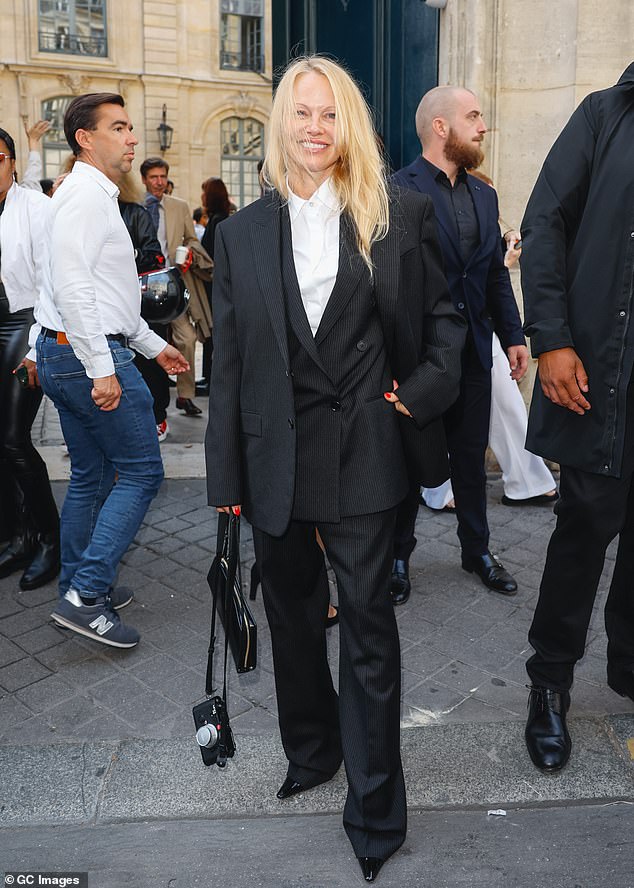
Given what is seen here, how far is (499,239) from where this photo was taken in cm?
441

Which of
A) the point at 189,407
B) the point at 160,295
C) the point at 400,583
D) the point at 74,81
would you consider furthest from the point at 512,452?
the point at 74,81

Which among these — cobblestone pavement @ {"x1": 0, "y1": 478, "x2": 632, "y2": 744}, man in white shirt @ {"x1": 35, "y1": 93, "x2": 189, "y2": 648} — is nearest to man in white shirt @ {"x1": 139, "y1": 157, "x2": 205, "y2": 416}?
cobblestone pavement @ {"x1": 0, "y1": 478, "x2": 632, "y2": 744}

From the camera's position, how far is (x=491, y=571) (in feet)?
14.8

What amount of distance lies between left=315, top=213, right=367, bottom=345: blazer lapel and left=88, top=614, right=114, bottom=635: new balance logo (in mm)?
1881

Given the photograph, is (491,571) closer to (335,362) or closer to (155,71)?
(335,362)

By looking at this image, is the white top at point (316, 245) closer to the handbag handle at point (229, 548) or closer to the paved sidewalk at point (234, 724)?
the handbag handle at point (229, 548)

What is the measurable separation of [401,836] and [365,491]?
3.07 ft

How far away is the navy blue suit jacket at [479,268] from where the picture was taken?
4211 mm

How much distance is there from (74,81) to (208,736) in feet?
98.7

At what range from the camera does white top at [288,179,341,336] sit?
2.52 m

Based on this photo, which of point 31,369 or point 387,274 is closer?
point 387,274

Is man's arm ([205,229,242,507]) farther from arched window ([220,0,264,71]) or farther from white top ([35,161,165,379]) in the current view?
arched window ([220,0,264,71])

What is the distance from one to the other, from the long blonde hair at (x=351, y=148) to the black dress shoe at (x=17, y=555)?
292cm

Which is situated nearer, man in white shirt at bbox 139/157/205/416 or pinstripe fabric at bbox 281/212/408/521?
pinstripe fabric at bbox 281/212/408/521
